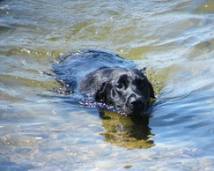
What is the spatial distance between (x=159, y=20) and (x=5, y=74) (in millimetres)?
4255

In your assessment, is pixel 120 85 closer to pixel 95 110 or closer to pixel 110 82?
pixel 110 82

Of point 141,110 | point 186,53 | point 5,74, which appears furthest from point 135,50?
point 141,110

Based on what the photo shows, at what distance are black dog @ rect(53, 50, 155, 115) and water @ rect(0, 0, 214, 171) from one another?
0.73 ft

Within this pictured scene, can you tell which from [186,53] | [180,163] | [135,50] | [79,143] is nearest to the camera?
[180,163]

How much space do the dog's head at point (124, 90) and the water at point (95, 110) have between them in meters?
0.20

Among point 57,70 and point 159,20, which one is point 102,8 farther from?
point 57,70

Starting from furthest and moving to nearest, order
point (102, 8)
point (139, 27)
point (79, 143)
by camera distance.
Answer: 1. point (102, 8)
2. point (139, 27)
3. point (79, 143)

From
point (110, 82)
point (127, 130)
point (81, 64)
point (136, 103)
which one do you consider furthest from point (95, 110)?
point (81, 64)

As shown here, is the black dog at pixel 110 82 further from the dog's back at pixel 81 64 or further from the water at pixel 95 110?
the water at pixel 95 110

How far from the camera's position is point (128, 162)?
5.33 m

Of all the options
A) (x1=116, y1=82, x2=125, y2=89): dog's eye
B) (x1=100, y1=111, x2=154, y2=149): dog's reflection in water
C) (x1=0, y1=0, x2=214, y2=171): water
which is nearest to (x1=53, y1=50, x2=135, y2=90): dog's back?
(x1=0, y1=0, x2=214, y2=171): water

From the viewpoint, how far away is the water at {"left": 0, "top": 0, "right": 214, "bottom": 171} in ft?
18.1

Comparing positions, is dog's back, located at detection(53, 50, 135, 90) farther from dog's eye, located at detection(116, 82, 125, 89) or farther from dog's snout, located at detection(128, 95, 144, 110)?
dog's snout, located at detection(128, 95, 144, 110)

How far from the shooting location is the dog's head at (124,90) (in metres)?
7.34
